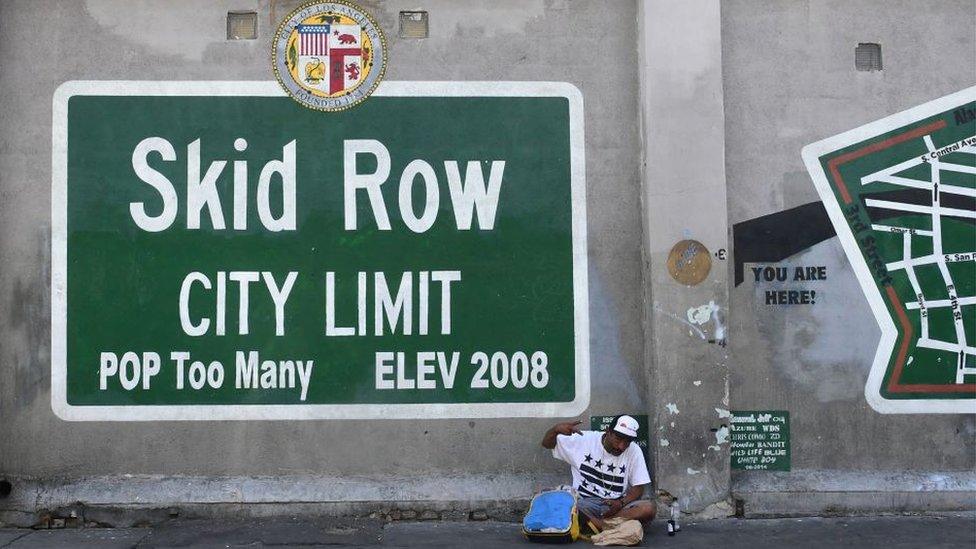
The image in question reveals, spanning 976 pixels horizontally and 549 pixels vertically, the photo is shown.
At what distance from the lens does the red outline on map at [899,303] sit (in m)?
7.90

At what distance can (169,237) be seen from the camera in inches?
305

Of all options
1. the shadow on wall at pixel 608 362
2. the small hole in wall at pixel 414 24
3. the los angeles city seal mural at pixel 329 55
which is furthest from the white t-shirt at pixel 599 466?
the small hole in wall at pixel 414 24

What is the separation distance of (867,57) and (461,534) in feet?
16.3

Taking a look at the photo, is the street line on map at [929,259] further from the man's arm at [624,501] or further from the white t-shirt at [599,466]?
the man's arm at [624,501]

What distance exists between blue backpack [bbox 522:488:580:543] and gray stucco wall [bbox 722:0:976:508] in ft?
5.21

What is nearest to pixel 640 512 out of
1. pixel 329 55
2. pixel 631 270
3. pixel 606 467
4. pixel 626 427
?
pixel 606 467

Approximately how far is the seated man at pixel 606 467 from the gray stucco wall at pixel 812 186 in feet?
3.47

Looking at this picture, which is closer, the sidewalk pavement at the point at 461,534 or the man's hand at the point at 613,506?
the sidewalk pavement at the point at 461,534

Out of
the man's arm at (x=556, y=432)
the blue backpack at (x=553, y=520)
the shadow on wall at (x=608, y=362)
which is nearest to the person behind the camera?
the blue backpack at (x=553, y=520)

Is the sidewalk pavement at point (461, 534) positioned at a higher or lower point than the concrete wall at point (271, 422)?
lower

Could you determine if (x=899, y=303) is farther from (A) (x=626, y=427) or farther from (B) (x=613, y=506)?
(B) (x=613, y=506)

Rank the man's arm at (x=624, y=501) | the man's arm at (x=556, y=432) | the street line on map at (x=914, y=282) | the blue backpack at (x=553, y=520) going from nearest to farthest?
the blue backpack at (x=553, y=520) < the man's arm at (x=624, y=501) < the man's arm at (x=556, y=432) < the street line on map at (x=914, y=282)

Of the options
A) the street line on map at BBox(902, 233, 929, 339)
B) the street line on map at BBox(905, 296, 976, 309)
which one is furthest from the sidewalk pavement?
the street line on map at BBox(905, 296, 976, 309)

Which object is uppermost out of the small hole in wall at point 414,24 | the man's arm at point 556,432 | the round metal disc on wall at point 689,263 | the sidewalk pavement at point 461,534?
the small hole in wall at point 414,24
